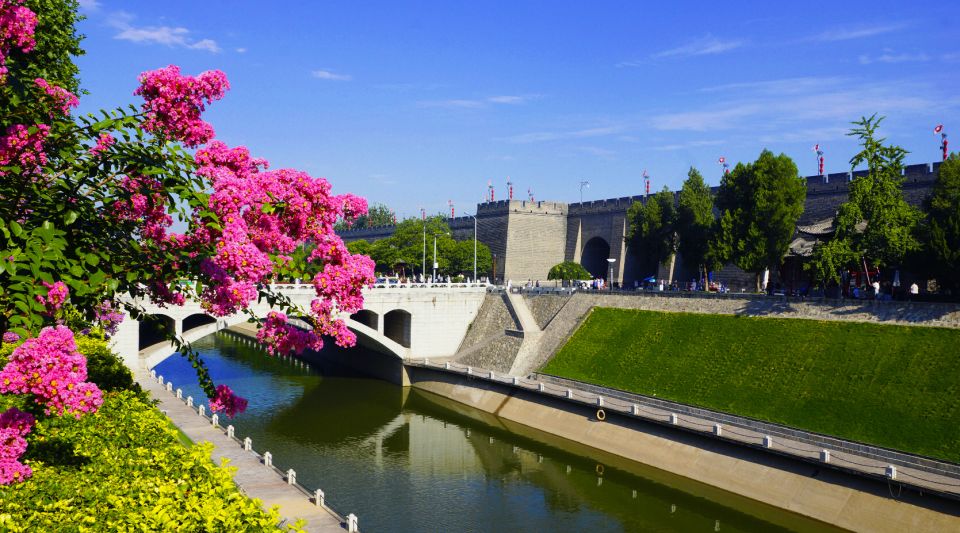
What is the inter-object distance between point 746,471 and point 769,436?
2.36 meters

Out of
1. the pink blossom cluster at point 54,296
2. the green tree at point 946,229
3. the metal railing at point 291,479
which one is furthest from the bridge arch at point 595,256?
the pink blossom cluster at point 54,296

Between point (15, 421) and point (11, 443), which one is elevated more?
point (15, 421)

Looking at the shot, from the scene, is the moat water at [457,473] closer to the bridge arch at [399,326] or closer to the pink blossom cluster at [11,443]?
the bridge arch at [399,326]

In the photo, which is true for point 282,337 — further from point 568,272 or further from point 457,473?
point 568,272

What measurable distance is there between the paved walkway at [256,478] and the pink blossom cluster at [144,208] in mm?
11892

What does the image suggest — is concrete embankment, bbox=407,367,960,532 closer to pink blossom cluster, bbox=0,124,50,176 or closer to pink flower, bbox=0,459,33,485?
pink flower, bbox=0,459,33,485

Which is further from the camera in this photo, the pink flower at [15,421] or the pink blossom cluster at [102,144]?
the pink blossom cluster at [102,144]

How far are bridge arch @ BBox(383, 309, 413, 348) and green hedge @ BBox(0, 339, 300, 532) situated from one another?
136 ft

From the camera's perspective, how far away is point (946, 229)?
40.0 metres

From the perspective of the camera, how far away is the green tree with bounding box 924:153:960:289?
129 feet

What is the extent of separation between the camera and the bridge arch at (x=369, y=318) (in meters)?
61.1

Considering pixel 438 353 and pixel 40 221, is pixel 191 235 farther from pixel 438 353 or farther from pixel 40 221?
pixel 438 353

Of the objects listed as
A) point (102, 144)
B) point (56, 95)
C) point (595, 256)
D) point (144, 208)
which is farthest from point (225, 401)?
point (595, 256)

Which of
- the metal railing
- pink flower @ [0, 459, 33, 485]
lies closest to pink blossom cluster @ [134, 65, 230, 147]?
pink flower @ [0, 459, 33, 485]
